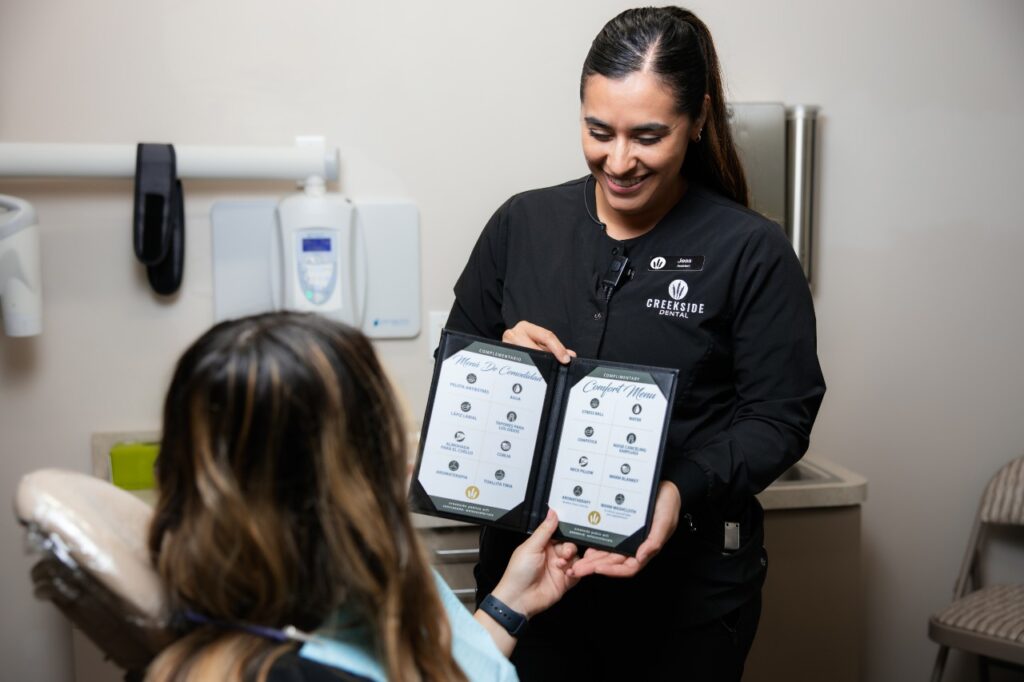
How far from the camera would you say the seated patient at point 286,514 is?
0.80 metres

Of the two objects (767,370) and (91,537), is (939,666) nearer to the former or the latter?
(767,370)

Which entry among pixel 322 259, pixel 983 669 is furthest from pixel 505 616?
pixel 983 669

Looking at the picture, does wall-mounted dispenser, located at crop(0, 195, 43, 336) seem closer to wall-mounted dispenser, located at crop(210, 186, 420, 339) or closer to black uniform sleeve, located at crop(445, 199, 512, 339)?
wall-mounted dispenser, located at crop(210, 186, 420, 339)

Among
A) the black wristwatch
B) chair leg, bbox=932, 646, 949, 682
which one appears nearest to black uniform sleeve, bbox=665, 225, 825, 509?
the black wristwatch

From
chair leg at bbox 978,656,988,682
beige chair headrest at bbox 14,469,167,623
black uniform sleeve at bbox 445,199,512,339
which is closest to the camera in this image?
beige chair headrest at bbox 14,469,167,623

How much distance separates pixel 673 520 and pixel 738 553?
0.60ft

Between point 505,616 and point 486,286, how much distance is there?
531 mm

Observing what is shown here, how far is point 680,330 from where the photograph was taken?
1274 millimetres

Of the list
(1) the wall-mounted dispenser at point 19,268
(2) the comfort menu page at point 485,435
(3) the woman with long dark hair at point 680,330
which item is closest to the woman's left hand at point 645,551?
(3) the woman with long dark hair at point 680,330

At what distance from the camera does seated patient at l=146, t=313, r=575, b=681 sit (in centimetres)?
80

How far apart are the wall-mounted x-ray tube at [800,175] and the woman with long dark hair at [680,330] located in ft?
2.54

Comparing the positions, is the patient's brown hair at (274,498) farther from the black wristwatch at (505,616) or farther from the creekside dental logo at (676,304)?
the creekside dental logo at (676,304)

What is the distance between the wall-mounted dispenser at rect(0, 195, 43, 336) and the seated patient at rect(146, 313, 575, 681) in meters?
1.09

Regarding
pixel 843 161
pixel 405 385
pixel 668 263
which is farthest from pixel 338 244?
pixel 843 161
